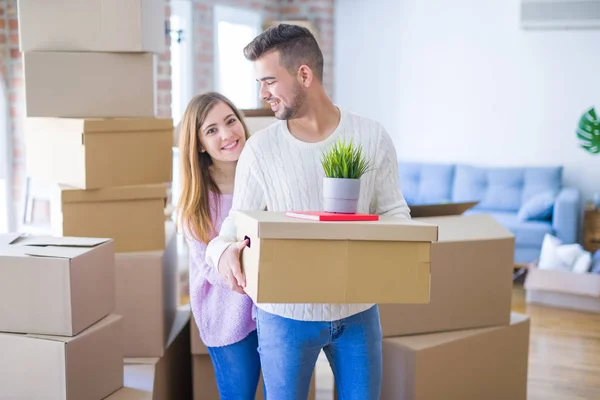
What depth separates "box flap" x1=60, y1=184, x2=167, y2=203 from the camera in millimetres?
2258

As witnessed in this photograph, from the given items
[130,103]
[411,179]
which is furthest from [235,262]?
[411,179]

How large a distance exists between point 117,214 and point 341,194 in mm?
1146

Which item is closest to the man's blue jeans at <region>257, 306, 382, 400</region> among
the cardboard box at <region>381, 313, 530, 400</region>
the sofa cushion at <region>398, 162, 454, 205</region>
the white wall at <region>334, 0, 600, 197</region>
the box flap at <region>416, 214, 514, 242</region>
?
the cardboard box at <region>381, 313, 530, 400</region>

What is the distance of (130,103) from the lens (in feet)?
7.65

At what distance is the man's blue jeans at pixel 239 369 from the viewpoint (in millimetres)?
1958

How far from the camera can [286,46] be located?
1.53m

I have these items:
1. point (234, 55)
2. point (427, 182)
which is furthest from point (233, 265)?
point (427, 182)

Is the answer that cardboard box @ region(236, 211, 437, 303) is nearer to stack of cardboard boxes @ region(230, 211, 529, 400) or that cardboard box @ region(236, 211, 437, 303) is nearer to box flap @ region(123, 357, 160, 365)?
stack of cardboard boxes @ region(230, 211, 529, 400)

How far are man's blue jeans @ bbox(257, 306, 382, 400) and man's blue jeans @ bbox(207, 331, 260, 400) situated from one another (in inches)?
16.2

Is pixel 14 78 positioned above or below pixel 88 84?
above

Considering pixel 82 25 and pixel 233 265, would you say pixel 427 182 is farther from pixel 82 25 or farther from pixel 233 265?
pixel 233 265

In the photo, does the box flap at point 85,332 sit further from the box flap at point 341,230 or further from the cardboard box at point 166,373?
Result: the box flap at point 341,230

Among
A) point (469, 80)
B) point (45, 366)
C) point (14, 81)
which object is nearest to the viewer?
point (45, 366)

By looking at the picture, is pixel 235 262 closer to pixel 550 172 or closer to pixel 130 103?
pixel 130 103
